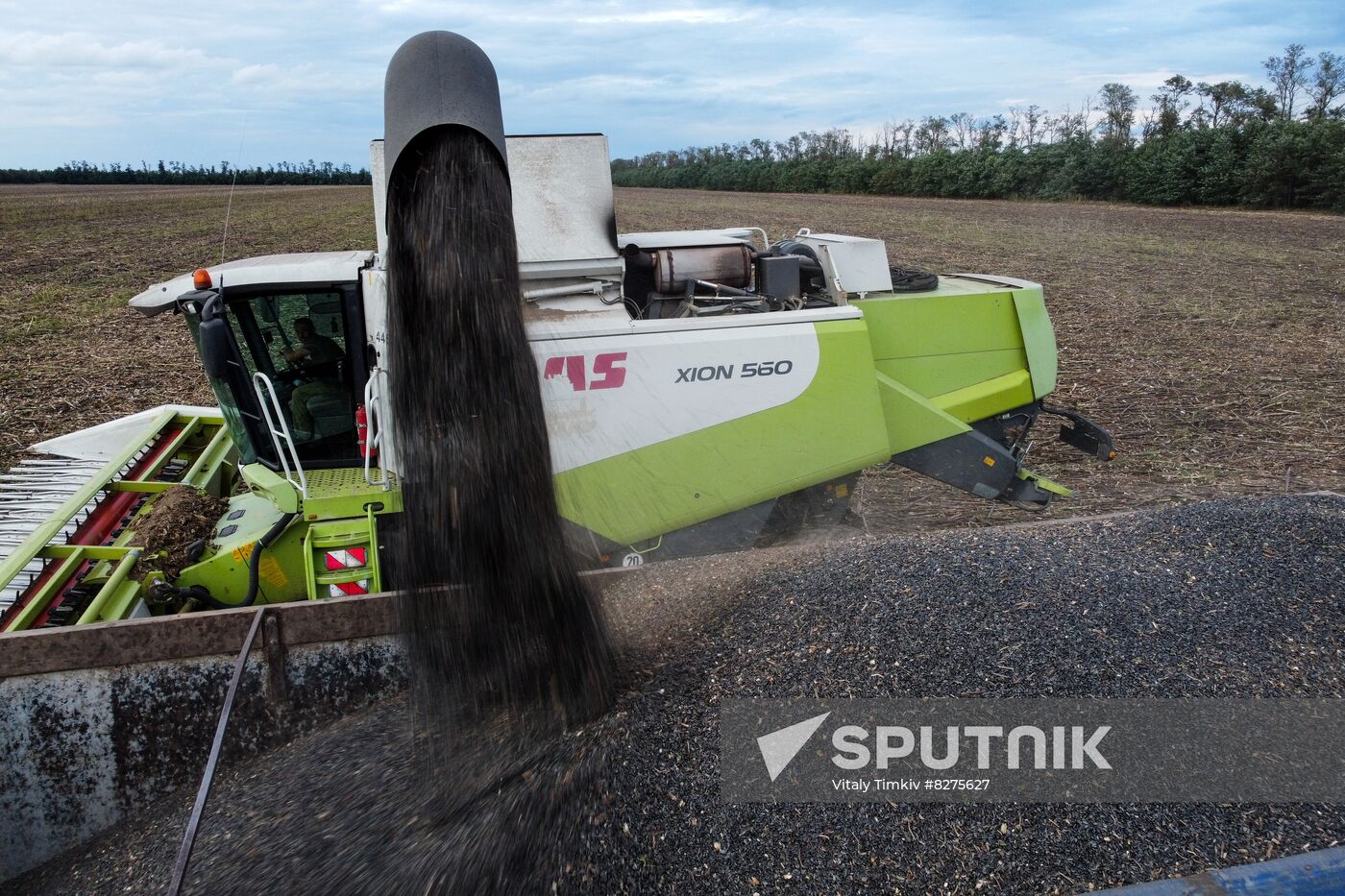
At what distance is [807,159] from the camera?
43.8m

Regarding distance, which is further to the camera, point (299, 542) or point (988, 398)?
point (988, 398)

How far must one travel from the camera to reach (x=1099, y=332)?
982cm

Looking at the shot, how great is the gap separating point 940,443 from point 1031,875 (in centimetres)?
251

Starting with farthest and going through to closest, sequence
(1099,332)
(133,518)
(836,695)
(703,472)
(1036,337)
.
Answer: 1. (1099,332)
2. (1036,337)
3. (133,518)
4. (703,472)
5. (836,695)

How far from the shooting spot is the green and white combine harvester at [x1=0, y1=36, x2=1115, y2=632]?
3502 millimetres

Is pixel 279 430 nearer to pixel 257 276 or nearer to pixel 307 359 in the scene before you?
pixel 307 359

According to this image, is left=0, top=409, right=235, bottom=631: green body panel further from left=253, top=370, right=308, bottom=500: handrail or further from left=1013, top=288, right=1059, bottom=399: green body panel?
left=1013, top=288, right=1059, bottom=399: green body panel

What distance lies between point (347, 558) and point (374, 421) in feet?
1.74

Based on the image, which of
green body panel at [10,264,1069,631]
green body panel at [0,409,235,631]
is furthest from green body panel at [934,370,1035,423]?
green body panel at [0,409,235,631]

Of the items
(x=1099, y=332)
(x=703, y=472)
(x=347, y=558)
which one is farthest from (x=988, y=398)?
(x=1099, y=332)

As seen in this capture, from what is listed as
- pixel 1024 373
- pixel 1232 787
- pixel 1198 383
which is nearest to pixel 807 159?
pixel 1198 383

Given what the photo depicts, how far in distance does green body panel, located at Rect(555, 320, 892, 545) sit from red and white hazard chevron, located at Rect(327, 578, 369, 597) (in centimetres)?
83

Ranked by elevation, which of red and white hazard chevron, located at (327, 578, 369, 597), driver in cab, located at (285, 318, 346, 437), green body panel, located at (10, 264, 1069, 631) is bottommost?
red and white hazard chevron, located at (327, 578, 369, 597)

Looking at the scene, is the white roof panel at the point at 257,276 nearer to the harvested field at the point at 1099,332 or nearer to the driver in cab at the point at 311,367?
the driver in cab at the point at 311,367
